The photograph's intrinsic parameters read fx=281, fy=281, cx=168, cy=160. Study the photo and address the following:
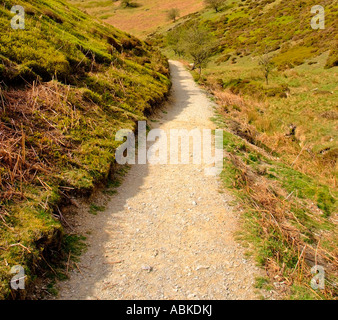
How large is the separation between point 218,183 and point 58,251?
601 cm

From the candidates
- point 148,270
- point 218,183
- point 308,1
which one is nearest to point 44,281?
point 148,270

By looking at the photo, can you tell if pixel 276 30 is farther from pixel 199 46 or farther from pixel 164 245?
pixel 164 245

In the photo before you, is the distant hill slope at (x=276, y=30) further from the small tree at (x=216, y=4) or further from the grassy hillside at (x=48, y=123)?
the grassy hillside at (x=48, y=123)

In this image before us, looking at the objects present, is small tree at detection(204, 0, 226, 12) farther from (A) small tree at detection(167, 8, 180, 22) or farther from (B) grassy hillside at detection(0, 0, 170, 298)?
(B) grassy hillside at detection(0, 0, 170, 298)

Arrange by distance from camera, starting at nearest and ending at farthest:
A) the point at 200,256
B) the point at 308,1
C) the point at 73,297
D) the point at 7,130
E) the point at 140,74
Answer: the point at 73,297 → the point at 200,256 → the point at 7,130 → the point at 140,74 → the point at 308,1

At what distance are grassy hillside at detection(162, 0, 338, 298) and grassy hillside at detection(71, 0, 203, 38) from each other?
56709mm

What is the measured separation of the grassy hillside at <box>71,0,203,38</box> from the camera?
104m

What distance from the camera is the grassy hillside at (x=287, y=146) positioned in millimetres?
7750

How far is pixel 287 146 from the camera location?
18688mm

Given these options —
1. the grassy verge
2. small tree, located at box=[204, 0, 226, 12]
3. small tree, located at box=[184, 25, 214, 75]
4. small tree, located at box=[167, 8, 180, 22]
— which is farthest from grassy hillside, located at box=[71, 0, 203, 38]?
the grassy verge

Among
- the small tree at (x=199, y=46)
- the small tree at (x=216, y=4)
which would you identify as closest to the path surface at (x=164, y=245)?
the small tree at (x=199, y=46)

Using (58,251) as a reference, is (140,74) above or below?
above

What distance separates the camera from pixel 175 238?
303 inches
